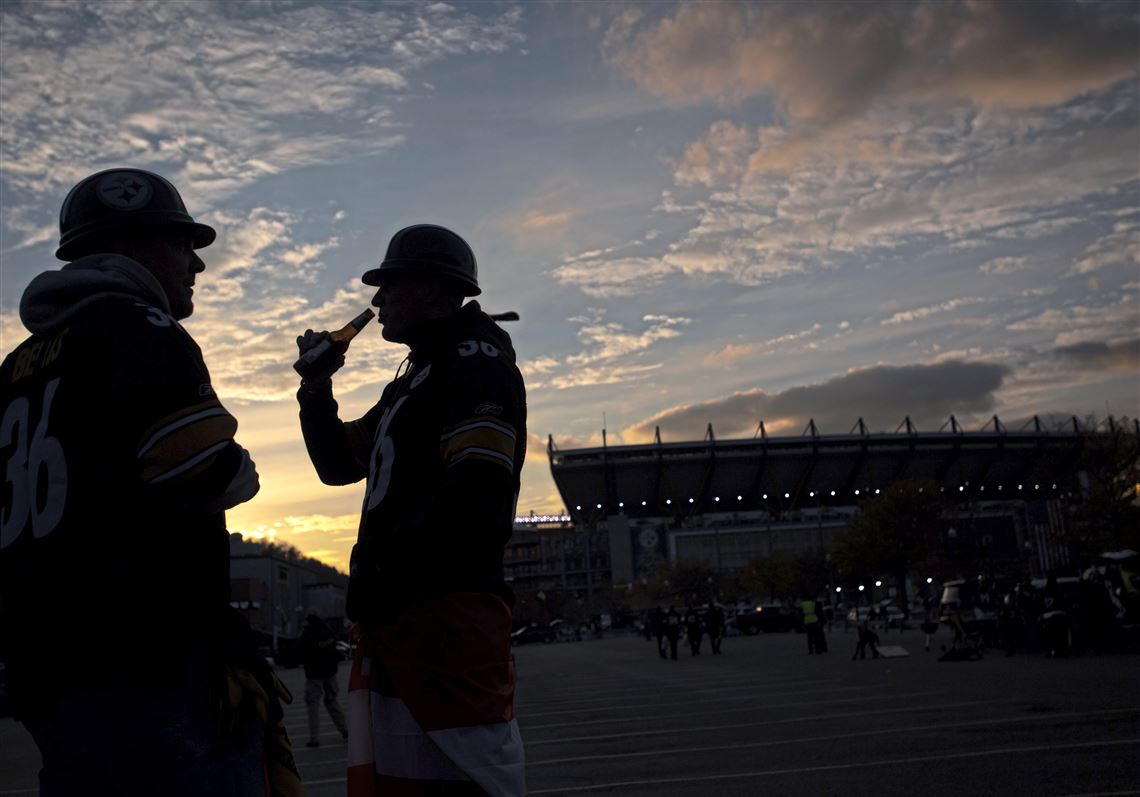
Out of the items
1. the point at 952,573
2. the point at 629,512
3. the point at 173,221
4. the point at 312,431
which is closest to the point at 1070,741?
the point at 312,431

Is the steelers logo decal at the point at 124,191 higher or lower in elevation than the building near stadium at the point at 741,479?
lower

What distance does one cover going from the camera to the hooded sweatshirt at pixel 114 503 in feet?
6.90

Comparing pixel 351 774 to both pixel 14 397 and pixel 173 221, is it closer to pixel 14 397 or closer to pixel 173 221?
pixel 14 397

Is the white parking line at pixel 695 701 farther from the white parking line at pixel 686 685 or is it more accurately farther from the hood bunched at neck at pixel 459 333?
the hood bunched at neck at pixel 459 333

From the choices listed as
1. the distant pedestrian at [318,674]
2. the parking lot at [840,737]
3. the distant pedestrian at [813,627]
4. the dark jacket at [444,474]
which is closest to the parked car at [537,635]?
the distant pedestrian at [813,627]

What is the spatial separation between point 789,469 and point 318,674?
5817 inches

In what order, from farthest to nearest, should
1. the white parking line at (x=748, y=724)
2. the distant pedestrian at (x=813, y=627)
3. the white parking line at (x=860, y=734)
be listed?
the distant pedestrian at (x=813, y=627) → the white parking line at (x=748, y=724) → the white parking line at (x=860, y=734)

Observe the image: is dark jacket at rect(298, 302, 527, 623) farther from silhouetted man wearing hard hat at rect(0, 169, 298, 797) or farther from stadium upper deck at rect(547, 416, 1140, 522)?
stadium upper deck at rect(547, 416, 1140, 522)

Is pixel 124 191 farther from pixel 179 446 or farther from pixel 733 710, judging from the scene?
pixel 733 710

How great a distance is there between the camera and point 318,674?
13.8m

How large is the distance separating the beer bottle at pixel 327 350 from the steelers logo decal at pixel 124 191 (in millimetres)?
958

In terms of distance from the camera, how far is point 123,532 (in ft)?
7.00

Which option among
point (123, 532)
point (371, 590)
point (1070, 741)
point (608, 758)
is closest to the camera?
point (123, 532)

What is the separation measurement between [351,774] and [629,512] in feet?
519
